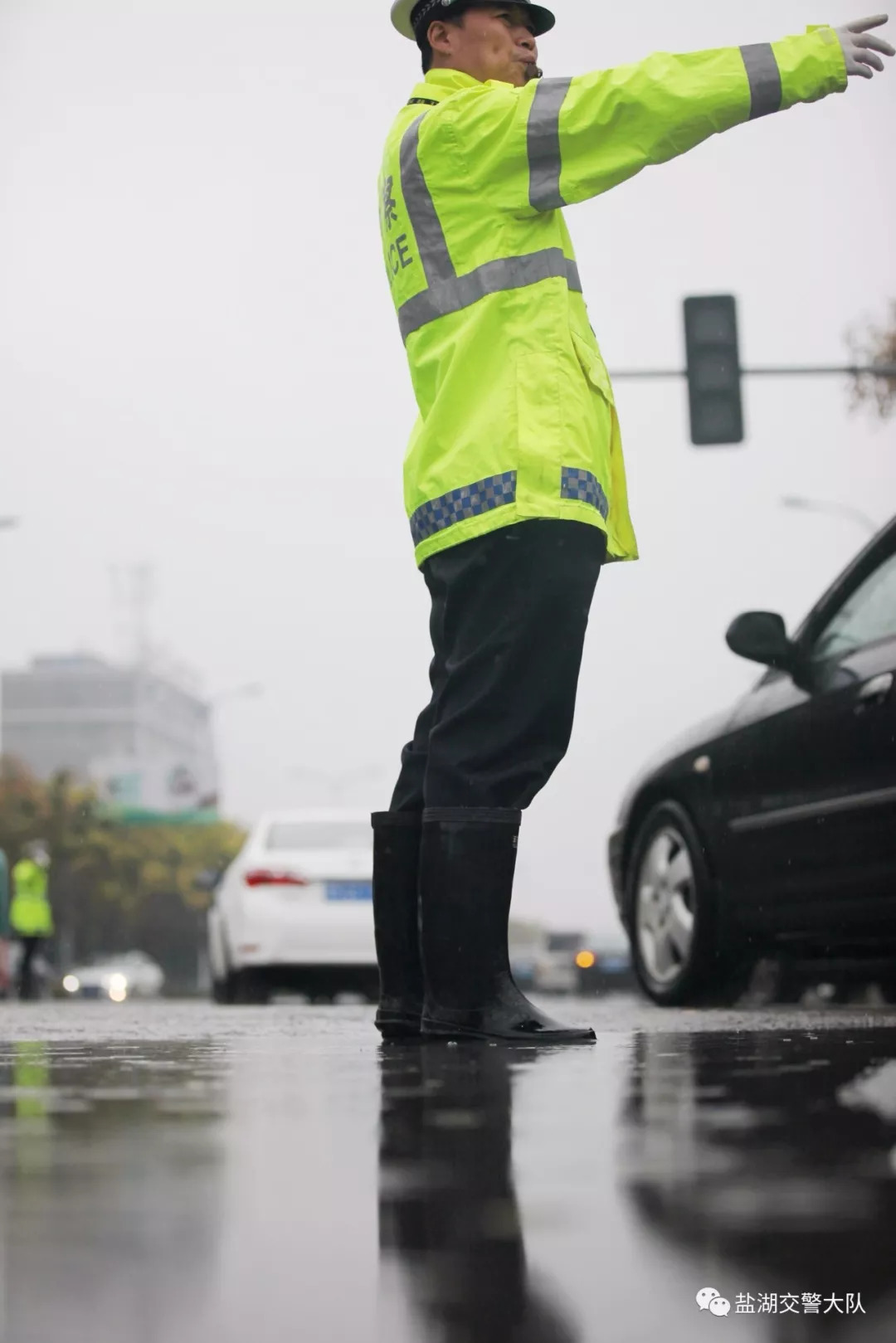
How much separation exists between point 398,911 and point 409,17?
185cm

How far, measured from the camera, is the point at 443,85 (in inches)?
155

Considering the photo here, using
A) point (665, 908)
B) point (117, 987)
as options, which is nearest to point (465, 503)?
point (665, 908)

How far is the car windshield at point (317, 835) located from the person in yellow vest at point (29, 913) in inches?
482

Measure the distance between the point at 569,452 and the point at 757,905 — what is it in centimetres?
256

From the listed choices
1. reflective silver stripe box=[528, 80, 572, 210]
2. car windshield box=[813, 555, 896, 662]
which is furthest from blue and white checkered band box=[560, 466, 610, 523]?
car windshield box=[813, 555, 896, 662]

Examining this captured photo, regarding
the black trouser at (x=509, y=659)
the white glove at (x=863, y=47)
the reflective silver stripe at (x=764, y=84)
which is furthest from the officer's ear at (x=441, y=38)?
the black trouser at (x=509, y=659)

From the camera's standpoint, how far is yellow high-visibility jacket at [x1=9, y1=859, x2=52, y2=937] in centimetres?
2489

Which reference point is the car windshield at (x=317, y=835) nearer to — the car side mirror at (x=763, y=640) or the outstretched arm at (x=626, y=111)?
the car side mirror at (x=763, y=640)

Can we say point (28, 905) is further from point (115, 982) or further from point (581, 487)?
point (115, 982)

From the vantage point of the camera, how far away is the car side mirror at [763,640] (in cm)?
561

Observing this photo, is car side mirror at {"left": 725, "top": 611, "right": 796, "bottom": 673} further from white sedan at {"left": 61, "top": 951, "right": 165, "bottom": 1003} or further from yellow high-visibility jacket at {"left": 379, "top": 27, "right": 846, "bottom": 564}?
white sedan at {"left": 61, "top": 951, "right": 165, "bottom": 1003}

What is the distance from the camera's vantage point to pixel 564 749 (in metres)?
3.68

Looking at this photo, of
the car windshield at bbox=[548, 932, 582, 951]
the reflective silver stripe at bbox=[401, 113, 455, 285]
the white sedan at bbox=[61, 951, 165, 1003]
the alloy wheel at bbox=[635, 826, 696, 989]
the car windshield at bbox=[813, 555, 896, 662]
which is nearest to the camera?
the reflective silver stripe at bbox=[401, 113, 455, 285]

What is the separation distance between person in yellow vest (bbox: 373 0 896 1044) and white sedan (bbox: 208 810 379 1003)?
887 centimetres
